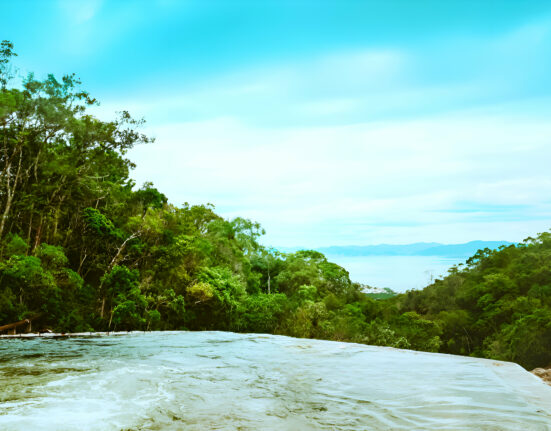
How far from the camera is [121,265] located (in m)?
15.6

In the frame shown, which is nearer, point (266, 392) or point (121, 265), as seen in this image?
point (266, 392)

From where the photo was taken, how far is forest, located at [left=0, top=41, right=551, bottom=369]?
1299cm

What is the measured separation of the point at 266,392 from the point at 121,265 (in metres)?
12.3

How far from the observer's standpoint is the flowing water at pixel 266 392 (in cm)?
363

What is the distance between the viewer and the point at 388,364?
21.9ft

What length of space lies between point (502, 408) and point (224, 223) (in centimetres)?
2460

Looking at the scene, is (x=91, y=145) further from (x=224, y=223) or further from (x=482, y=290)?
(x=482, y=290)

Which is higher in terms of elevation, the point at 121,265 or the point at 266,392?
the point at 121,265

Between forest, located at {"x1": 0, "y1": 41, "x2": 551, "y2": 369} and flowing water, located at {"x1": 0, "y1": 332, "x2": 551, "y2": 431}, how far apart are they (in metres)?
5.69

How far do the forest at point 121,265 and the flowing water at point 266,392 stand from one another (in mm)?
5695

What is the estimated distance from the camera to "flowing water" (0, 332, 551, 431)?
11.9ft

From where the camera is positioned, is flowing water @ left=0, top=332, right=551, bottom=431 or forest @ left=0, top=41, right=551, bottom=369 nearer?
flowing water @ left=0, top=332, right=551, bottom=431

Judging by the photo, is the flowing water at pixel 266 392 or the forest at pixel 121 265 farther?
the forest at pixel 121 265

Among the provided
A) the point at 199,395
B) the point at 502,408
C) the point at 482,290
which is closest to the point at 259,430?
the point at 199,395
